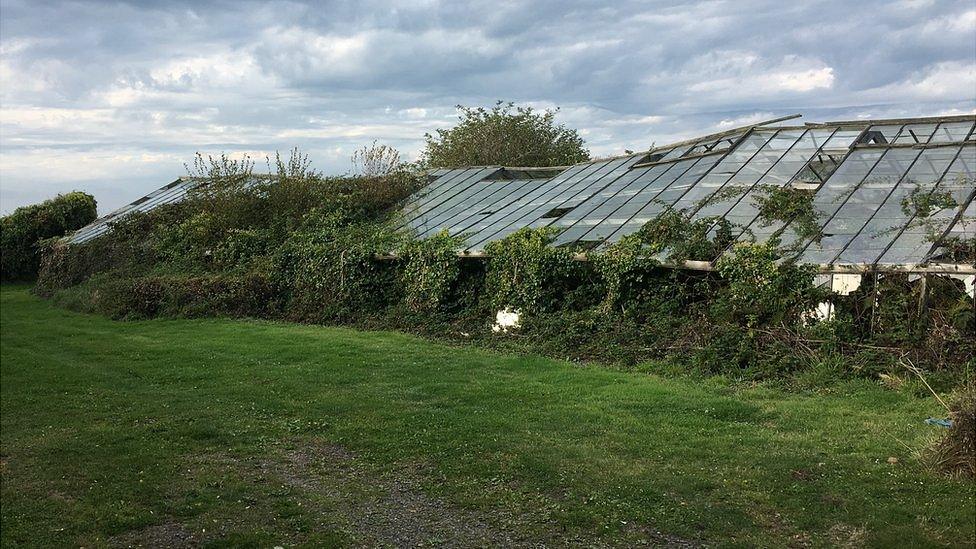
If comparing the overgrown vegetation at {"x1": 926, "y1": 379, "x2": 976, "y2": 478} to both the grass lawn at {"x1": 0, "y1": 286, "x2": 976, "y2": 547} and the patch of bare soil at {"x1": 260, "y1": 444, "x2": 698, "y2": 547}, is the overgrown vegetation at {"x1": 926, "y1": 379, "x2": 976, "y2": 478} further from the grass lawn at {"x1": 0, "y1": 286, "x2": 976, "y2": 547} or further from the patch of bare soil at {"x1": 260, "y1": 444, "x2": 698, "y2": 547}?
the patch of bare soil at {"x1": 260, "y1": 444, "x2": 698, "y2": 547}

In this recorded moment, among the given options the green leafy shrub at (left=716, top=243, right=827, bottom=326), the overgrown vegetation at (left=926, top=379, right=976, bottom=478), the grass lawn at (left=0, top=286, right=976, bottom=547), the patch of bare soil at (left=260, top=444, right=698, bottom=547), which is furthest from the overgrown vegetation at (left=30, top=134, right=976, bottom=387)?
the overgrown vegetation at (left=926, top=379, right=976, bottom=478)

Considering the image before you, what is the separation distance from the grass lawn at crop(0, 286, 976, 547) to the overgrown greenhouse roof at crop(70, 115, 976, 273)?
11.8 feet

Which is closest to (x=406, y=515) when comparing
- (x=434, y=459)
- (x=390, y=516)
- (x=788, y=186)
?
(x=390, y=516)

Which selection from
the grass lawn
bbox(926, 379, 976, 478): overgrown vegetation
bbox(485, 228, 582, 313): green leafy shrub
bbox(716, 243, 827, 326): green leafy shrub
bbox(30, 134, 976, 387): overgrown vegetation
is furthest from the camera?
bbox(485, 228, 582, 313): green leafy shrub

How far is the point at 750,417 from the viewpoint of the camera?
9.19m

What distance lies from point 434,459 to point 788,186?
1138cm

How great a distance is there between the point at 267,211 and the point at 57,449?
21420 millimetres

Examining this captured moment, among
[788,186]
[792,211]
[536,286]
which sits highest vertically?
[788,186]

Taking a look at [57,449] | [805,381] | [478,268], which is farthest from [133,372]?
[478,268]

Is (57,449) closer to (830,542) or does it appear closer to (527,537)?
(527,537)

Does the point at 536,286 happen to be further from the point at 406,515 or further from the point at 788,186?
the point at 406,515

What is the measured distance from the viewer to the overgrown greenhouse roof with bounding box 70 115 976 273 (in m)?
13.0

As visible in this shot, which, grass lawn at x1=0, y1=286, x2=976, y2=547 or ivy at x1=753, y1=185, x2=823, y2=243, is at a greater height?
ivy at x1=753, y1=185, x2=823, y2=243

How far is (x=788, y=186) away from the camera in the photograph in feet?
53.0
